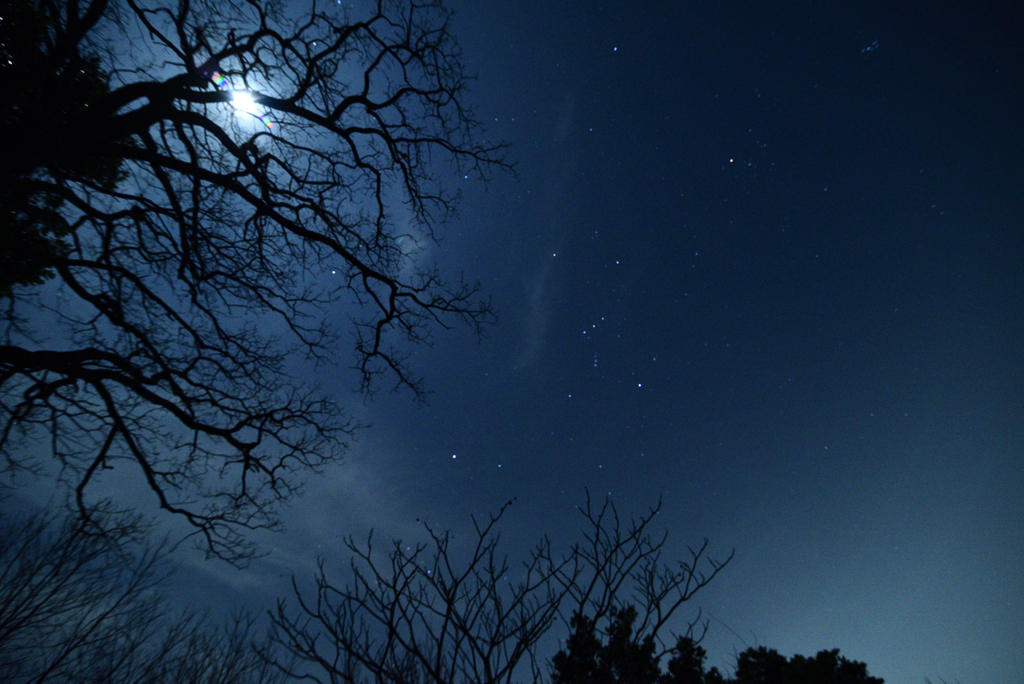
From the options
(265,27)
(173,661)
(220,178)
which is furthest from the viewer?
(173,661)

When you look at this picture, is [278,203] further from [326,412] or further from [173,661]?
[173,661]

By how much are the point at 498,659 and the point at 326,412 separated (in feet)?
13.8

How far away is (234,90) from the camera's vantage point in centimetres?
494

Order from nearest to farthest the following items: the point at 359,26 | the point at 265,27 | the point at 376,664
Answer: the point at 376,664 < the point at 265,27 < the point at 359,26

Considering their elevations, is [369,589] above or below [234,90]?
below

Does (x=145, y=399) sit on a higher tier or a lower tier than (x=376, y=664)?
higher

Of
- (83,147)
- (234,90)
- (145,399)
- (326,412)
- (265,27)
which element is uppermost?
(265,27)

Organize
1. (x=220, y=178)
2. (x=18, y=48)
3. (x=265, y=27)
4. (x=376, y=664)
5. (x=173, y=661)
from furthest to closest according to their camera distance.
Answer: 1. (x=173, y=661)
2. (x=265, y=27)
3. (x=220, y=178)
4. (x=18, y=48)
5. (x=376, y=664)

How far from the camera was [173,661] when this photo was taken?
11219 mm

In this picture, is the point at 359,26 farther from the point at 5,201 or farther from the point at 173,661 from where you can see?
the point at 173,661

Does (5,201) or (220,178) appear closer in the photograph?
(5,201)

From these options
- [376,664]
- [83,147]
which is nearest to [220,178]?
[83,147]

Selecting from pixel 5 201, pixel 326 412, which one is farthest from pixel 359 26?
pixel 326 412

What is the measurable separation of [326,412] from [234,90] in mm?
4088
